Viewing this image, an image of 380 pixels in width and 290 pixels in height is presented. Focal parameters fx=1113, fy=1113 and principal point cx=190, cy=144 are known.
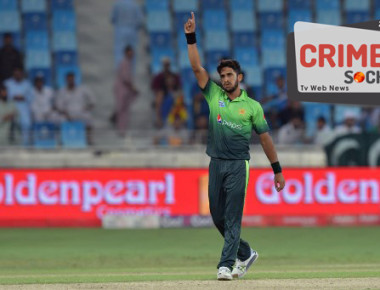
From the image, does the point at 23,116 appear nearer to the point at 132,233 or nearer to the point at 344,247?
the point at 132,233

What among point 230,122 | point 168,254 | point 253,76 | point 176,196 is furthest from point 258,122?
point 253,76

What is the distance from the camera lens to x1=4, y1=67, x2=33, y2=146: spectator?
62.6ft

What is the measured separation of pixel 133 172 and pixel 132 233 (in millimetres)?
1286

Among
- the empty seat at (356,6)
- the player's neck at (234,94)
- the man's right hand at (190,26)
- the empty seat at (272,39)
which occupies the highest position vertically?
the empty seat at (356,6)

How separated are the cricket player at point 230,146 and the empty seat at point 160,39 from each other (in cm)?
1202

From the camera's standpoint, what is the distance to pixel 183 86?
69.2ft

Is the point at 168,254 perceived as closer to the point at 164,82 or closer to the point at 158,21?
the point at 164,82

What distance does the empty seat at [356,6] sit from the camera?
22.4 meters

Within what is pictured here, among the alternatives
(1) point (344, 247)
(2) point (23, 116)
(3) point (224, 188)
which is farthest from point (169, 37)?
(3) point (224, 188)

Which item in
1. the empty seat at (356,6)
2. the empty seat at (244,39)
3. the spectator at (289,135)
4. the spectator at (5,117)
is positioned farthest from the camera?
the empty seat at (356,6)

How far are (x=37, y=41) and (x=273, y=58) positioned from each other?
4.58 metres

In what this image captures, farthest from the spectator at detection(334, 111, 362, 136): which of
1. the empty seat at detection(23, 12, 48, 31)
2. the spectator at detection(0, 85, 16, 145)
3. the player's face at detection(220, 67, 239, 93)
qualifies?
the player's face at detection(220, 67, 239, 93)

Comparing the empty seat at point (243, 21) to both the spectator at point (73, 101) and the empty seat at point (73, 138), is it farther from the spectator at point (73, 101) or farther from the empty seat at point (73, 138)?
the empty seat at point (73, 138)

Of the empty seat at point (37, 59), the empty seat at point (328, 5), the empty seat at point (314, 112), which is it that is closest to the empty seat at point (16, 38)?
the empty seat at point (37, 59)
